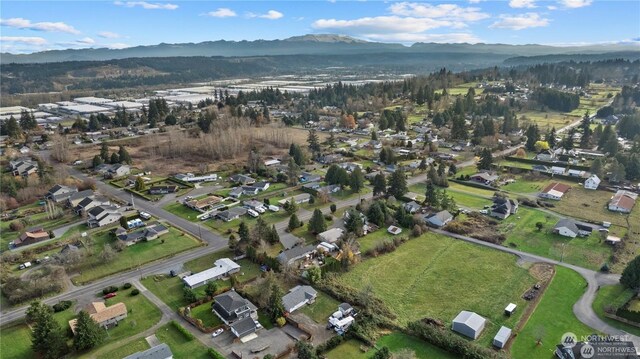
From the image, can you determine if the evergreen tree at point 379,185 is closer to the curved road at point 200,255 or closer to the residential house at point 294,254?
the curved road at point 200,255

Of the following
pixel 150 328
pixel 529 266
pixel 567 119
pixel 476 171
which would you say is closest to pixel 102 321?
pixel 150 328

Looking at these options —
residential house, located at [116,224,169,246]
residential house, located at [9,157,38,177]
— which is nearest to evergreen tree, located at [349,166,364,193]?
residential house, located at [116,224,169,246]

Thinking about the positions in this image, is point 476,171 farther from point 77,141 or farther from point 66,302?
point 77,141

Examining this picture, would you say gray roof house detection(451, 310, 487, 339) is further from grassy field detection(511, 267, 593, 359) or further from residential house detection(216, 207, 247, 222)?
residential house detection(216, 207, 247, 222)

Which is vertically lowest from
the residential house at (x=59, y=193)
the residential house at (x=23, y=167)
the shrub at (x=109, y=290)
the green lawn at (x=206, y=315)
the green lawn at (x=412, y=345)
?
the green lawn at (x=412, y=345)

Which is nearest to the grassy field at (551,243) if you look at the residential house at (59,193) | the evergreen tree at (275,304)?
the evergreen tree at (275,304)

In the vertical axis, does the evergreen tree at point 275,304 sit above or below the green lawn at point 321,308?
above
